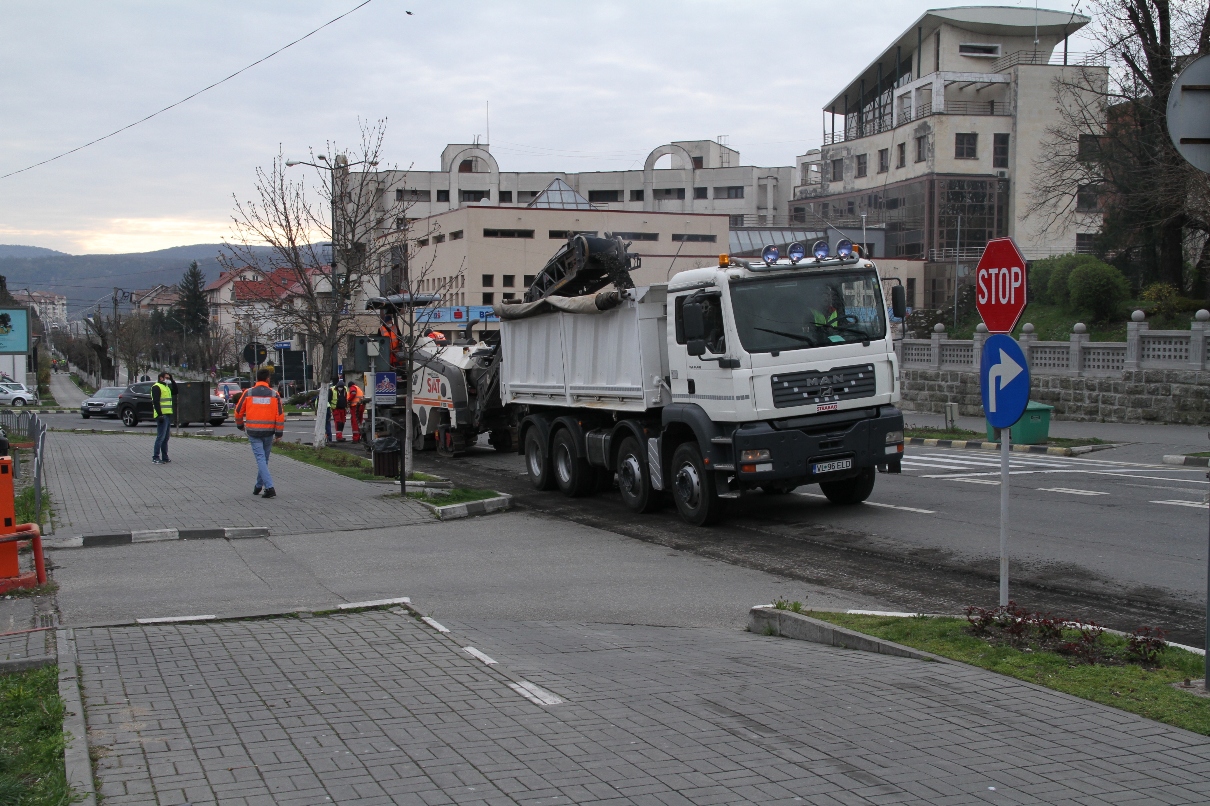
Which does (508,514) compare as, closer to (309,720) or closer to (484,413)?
(484,413)

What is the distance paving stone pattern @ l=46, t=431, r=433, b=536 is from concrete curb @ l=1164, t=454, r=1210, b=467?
14.9 m

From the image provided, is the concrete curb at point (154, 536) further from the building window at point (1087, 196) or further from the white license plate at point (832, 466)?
the building window at point (1087, 196)

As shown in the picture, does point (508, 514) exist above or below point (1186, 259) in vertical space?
below

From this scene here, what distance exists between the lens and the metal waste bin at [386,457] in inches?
716

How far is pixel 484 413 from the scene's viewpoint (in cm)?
2280

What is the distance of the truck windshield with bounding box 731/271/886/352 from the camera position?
1249cm

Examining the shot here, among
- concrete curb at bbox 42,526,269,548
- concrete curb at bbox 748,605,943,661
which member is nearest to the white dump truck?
concrete curb at bbox 748,605,943,661

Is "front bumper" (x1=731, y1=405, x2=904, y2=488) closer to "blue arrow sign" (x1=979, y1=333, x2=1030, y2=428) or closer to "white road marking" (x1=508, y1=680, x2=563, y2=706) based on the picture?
"blue arrow sign" (x1=979, y1=333, x2=1030, y2=428)

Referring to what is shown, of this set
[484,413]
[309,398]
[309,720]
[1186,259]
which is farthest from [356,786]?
[309,398]

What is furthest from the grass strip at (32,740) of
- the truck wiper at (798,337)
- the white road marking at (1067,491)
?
the white road marking at (1067,491)

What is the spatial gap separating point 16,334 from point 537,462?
7265cm

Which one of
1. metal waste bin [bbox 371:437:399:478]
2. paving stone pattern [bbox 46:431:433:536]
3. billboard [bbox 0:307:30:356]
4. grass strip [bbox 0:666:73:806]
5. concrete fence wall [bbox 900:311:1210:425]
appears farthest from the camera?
billboard [bbox 0:307:30:356]

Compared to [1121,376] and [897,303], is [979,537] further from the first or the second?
[1121,376]

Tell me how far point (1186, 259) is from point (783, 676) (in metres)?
38.0
